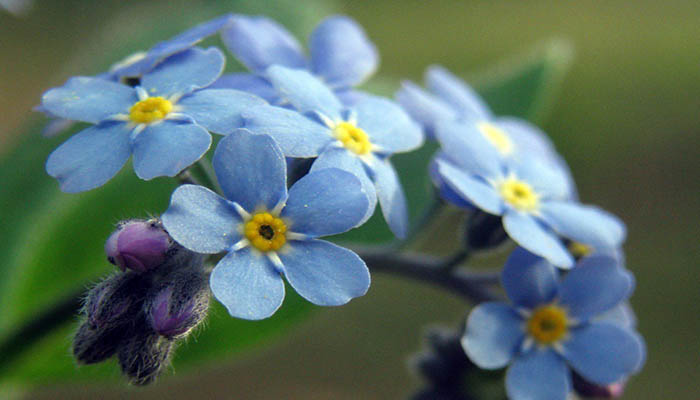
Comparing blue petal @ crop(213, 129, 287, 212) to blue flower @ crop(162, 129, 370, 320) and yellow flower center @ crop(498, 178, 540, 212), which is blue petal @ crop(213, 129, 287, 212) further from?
yellow flower center @ crop(498, 178, 540, 212)

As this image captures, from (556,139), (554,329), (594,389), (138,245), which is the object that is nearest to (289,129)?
(138,245)

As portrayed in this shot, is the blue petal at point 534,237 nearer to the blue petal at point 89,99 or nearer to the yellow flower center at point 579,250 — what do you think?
the yellow flower center at point 579,250

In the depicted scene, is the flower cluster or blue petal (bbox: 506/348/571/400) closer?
the flower cluster

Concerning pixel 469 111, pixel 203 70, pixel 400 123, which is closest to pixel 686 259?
pixel 469 111

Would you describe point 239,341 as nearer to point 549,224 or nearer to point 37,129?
point 37,129

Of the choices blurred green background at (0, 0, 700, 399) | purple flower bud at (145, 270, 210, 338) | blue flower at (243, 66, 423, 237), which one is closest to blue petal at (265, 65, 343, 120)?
blue flower at (243, 66, 423, 237)

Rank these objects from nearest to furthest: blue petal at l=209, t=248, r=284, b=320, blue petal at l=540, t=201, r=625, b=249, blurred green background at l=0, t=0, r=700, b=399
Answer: blue petal at l=209, t=248, r=284, b=320 → blue petal at l=540, t=201, r=625, b=249 → blurred green background at l=0, t=0, r=700, b=399

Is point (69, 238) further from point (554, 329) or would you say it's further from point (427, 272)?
point (554, 329)
